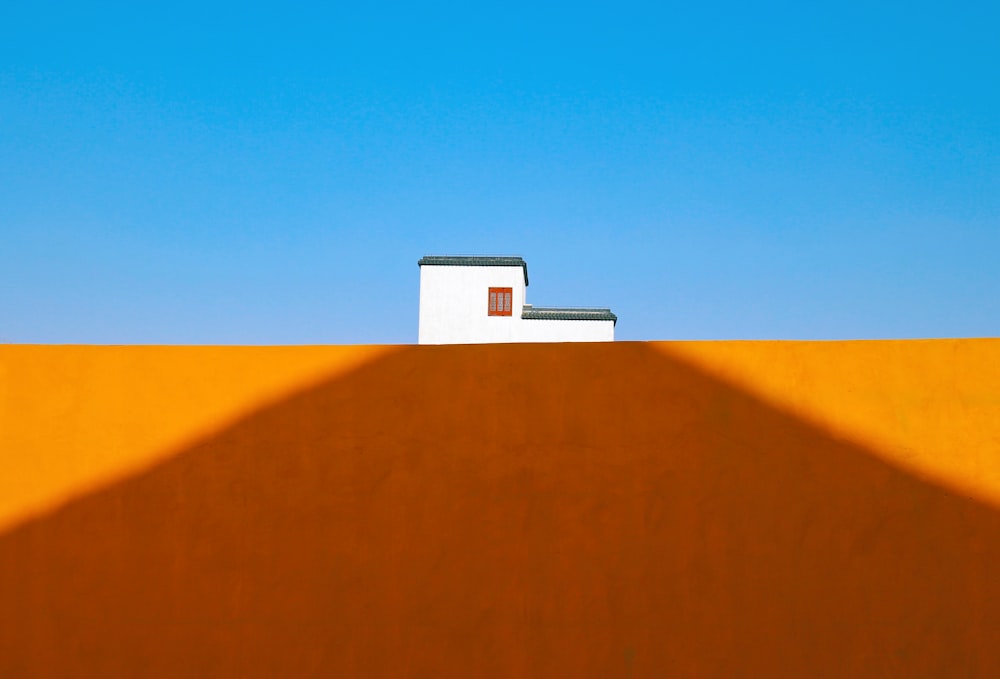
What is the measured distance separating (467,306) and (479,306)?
1.74ft

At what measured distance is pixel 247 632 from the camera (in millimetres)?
4211

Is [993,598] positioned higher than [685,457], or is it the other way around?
[685,457]

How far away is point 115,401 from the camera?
4.48 metres

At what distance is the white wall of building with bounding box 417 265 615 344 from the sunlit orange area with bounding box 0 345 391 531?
100 ft

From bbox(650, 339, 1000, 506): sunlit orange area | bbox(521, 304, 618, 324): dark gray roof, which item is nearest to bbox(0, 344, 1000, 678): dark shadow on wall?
bbox(650, 339, 1000, 506): sunlit orange area

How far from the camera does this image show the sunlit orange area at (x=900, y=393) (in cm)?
387

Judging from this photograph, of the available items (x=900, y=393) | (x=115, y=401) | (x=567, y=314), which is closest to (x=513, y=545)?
(x=900, y=393)

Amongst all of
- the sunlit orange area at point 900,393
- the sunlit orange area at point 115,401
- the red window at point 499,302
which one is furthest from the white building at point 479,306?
the sunlit orange area at point 900,393

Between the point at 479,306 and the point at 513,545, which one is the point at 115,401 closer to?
the point at 513,545

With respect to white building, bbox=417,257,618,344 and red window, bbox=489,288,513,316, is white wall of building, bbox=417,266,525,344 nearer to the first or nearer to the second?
white building, bbox=417,257,618,344

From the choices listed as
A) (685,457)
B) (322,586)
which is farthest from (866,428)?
(322,586)

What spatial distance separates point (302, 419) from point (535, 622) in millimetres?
1605

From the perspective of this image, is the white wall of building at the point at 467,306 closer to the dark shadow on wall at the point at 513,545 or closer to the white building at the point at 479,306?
the white building at the point at 479,306

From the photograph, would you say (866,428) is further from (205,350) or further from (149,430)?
(149,430)
